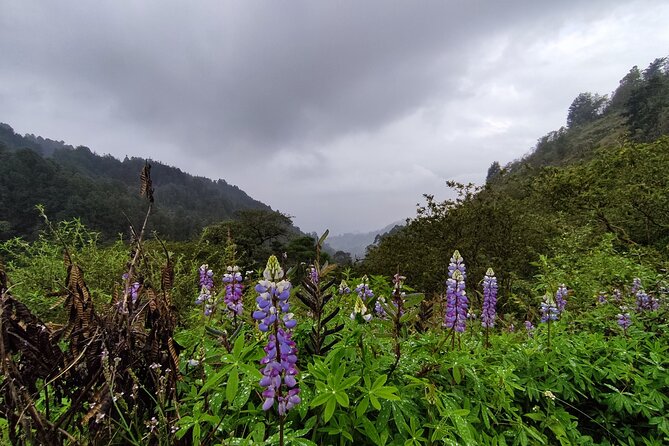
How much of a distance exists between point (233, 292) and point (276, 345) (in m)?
1.32

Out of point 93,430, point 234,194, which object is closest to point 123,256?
point 93,430

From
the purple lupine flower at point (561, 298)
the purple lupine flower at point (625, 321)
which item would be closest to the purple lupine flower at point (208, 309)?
the purple lupine flower at point (625, 321)

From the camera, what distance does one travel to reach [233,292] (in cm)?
267

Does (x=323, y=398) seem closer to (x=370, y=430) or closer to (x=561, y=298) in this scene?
(x=370, y=430)

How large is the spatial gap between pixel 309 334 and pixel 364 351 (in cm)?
41

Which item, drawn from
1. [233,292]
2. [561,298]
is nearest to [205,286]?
[233,292]

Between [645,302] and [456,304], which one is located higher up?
[456,304]

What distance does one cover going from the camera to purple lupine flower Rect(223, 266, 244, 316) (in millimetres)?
2541

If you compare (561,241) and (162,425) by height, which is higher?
(561,241)

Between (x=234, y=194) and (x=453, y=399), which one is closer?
(x=453, y=399)

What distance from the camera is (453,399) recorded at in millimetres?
2086

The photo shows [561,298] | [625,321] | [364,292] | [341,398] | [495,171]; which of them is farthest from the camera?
[495,171]

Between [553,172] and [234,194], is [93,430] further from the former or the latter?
[234,194]

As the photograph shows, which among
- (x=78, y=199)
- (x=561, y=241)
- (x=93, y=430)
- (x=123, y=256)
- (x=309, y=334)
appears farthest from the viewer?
(x=78, y=199)
